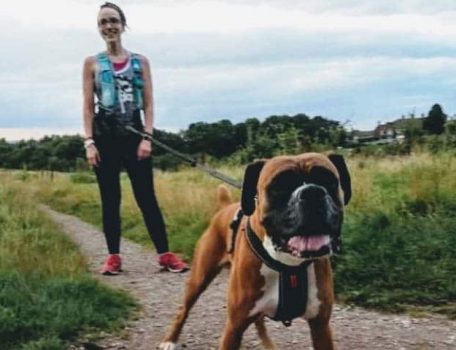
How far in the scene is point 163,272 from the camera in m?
7.30

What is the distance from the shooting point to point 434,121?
40.4 ft

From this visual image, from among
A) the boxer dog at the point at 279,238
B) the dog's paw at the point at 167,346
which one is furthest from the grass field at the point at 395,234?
the boxer dog at the point at 279,238

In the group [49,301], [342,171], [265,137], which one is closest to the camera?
[342,171]

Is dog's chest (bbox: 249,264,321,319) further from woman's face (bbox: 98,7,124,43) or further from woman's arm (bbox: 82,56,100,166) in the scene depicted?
woman's face (bbox: 98,7,124,43)

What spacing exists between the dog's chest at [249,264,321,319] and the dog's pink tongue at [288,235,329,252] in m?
0.52

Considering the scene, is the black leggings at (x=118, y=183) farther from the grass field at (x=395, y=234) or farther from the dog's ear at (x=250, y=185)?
the dog's ear at (x=250, y=185)

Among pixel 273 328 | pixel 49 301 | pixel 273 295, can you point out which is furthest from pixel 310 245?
pixel 49 301

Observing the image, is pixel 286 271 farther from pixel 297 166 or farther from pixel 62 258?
pixel 62 258

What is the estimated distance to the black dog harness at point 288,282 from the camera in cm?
357

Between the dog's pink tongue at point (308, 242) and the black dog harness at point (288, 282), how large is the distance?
407 mm

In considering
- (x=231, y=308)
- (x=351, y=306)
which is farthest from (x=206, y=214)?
(x=231, y=308)

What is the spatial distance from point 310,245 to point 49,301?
2.58 m

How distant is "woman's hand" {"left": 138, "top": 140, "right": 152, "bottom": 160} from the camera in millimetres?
6816

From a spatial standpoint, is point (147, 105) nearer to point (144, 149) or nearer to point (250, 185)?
point (144, 149)
